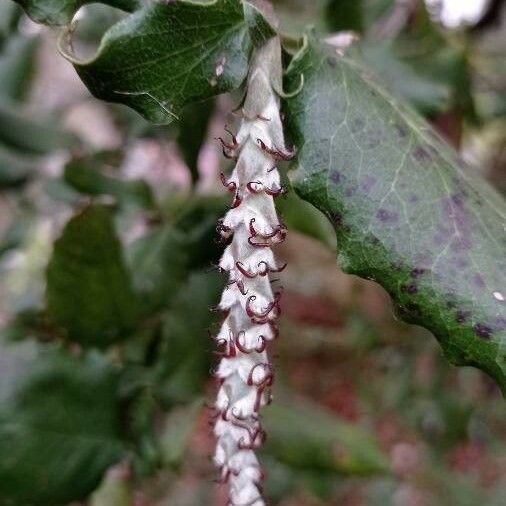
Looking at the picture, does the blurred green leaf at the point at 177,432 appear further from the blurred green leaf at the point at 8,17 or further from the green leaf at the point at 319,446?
the blurred green leaf at the point at 8,17

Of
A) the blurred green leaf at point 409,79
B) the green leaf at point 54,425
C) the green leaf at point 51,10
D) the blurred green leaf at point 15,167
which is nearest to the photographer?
A: the green leaf at point 51,10

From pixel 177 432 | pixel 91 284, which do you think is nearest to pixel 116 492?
pixel 177 432

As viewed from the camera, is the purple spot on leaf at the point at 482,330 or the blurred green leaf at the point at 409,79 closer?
the purple spot on leaf at the point at 482,330

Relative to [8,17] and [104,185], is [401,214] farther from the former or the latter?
[8,17]

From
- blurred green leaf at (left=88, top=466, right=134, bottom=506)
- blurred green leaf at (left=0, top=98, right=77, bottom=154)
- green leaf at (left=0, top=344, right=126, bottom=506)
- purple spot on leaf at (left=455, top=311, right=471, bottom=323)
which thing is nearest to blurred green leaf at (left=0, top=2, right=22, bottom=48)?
blurred green leaf at (left=0, top=98, right=77, bottom=154)

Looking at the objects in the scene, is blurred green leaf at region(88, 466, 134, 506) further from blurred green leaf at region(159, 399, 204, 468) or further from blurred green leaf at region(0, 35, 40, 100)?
blurred green leaf at region(0, 35, 40, 100)

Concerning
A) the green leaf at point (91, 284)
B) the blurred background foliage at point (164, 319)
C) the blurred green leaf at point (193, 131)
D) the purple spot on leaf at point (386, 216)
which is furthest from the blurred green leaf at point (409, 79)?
the purple spot on leaf at point (386, 216)

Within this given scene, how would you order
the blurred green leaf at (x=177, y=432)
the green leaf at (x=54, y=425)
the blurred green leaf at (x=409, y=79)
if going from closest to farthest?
1. the green leaf at (x=54, y=425)
2. the blurred green leaf at (x=177, y=432)
3. the blurred green leaf at (x=409, y=79)
